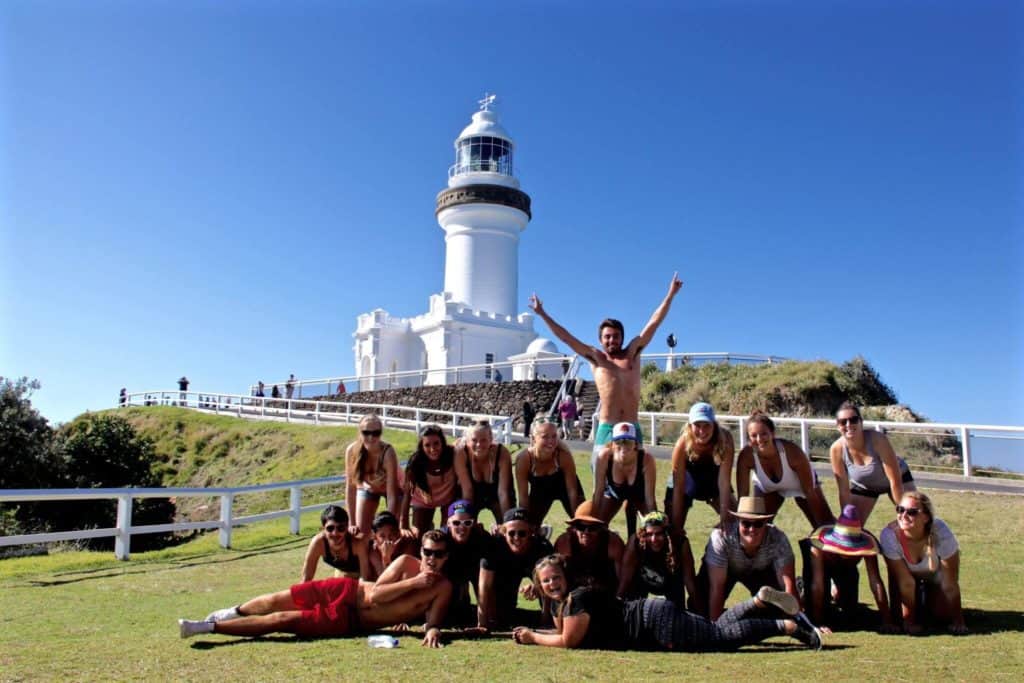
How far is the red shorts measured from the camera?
4.57m

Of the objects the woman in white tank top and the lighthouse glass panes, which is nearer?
the woman in white tank top

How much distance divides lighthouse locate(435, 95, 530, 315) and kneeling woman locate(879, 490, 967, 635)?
3019 centimetres

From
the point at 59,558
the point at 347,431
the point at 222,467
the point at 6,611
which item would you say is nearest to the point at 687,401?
the point at 347,431

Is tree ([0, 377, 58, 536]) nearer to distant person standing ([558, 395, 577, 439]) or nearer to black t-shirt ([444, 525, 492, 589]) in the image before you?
distant person standing ([558, 395, 577, 439])

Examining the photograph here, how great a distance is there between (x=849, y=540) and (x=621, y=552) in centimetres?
145

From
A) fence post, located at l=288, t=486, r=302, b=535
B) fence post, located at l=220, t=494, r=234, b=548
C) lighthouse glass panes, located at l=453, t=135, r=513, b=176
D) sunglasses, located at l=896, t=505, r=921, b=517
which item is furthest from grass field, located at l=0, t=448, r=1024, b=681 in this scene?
lighthouse glass panes, located at l=453, t=135, r=513, b=176

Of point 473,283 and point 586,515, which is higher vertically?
point 473,283

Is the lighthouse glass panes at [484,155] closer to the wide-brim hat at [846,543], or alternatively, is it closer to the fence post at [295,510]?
the fence post at [295,510]

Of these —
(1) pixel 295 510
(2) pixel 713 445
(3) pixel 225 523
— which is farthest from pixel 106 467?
(2) pixel 713 445

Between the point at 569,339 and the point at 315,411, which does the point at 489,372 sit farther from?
the point at 569,339

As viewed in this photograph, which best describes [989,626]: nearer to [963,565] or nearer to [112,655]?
[963,565]

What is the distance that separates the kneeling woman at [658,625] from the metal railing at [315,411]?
13.0m

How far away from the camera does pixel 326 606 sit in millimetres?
4625

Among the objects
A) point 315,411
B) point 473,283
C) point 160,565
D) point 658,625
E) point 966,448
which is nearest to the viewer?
point 658,625
